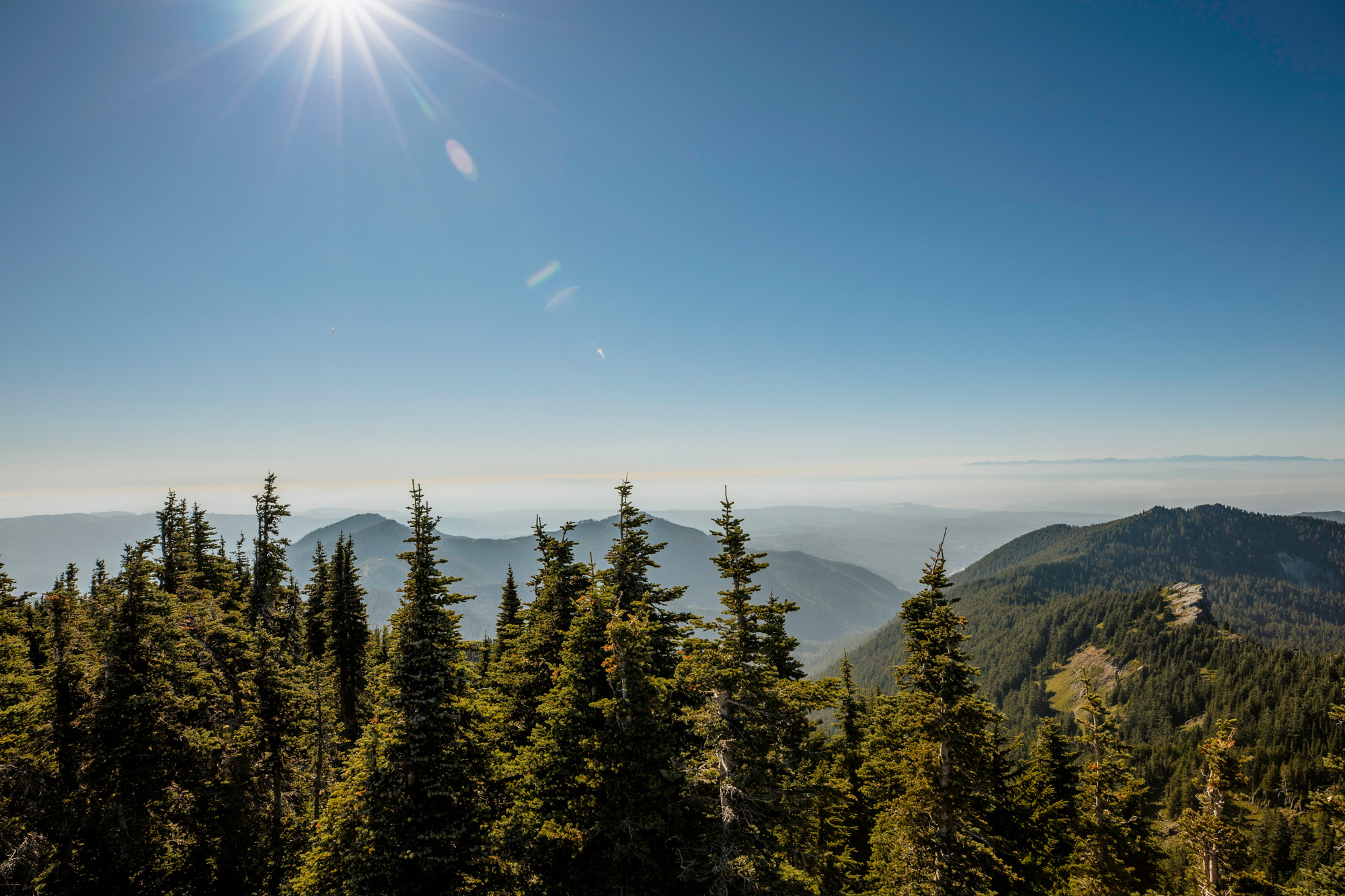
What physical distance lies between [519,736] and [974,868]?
749 inches

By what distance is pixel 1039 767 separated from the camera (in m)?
28.6

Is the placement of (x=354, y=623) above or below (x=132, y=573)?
below

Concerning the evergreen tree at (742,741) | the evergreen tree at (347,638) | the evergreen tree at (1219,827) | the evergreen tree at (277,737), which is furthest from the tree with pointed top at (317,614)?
the evergreen tree at (1219,827)

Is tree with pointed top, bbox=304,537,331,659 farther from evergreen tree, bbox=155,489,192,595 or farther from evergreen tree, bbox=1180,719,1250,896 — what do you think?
evergreen tree, bbox=1180,719,1250,896

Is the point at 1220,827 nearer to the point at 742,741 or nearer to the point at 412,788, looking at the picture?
the point at 742,741

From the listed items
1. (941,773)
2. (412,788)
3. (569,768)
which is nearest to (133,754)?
(412,788)

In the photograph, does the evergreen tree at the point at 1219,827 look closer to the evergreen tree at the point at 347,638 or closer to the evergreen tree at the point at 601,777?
the evergreen tree at the point at 601,777

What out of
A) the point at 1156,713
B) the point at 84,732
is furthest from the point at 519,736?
the point at 1156,713

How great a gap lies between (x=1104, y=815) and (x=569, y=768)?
21.9 metres

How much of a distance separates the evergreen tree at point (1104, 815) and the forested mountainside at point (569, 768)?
10 cm

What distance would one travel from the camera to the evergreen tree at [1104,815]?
2083 centimetres

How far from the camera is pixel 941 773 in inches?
742

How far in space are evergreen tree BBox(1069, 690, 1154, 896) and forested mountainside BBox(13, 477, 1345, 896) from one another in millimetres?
104

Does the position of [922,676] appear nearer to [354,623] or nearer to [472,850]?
[472,850]
